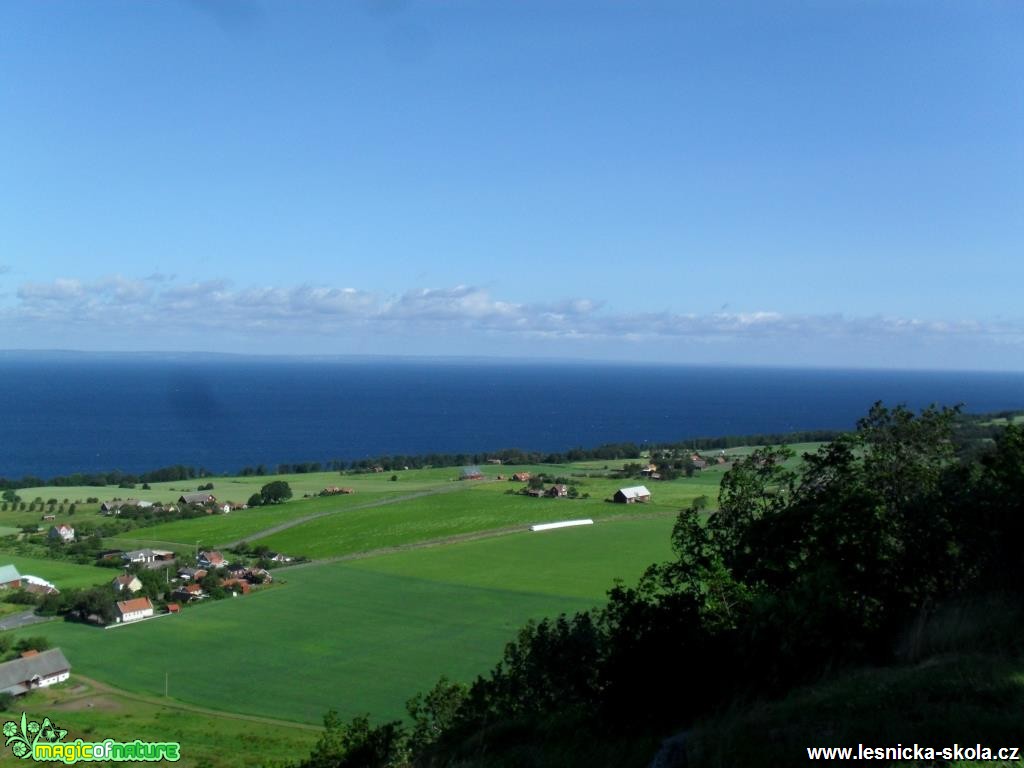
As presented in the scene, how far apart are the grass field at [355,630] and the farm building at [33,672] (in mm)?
872

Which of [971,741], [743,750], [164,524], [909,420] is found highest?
[909,420]

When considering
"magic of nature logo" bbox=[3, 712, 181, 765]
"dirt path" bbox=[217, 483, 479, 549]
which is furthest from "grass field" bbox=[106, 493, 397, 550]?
"magic of nature logo" bbox=[3, 712, 181, 765]

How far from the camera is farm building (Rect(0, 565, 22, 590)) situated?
99.6 feet

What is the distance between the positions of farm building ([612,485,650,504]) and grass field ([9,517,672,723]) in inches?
444

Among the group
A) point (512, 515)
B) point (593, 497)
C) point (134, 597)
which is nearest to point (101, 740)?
point (134, 597)

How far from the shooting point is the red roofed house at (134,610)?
88.0ft

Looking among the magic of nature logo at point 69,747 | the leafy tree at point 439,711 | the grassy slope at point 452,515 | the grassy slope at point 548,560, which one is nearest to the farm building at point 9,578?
the grassy slope at point 452,515

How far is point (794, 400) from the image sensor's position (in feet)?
516

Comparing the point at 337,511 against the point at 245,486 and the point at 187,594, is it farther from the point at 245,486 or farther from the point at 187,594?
the point at 187,594

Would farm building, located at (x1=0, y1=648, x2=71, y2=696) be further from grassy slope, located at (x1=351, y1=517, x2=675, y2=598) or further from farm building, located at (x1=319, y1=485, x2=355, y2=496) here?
farm building, located at (x1=319, y1=485, x2=355, y2=496)

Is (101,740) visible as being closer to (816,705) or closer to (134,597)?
(134,597)

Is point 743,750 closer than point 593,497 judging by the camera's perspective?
Yes

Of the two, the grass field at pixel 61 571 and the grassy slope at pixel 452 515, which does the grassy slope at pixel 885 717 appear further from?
the grassy slope at pixel 452 515

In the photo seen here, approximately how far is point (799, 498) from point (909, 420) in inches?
83.2
